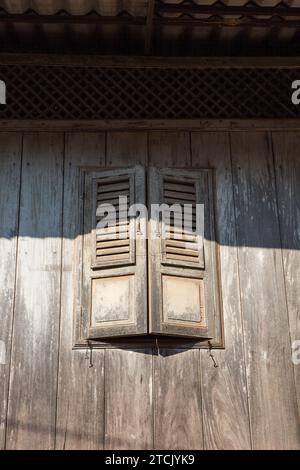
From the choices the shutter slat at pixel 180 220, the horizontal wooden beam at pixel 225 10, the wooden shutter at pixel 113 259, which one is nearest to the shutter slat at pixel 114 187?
→ the wooden shutter at pixel 113 259

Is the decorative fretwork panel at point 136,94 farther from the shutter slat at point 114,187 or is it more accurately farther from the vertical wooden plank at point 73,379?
the vertical wooden plank at point 73,379

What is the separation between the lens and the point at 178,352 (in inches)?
186

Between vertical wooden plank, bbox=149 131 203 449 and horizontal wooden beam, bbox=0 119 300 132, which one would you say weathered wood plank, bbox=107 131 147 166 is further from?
vertical wooden plank, bbox=149 131 203 449

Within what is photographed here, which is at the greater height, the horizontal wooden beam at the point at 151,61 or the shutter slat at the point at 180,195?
the horizontal wooden beam at the point at 151,61

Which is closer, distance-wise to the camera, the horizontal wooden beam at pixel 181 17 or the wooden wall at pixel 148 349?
the wooden wall at pixel 148 349

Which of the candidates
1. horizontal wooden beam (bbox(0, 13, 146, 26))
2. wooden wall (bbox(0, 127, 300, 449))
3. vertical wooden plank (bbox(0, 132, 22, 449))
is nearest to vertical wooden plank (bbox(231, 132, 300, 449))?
wooden wall (bbox(0, 127, 300, 449))

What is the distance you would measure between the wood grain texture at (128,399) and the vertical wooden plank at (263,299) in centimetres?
71

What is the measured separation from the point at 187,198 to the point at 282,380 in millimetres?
1488

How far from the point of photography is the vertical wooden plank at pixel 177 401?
454 centimetres

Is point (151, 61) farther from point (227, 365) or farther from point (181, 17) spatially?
point (227, 365)

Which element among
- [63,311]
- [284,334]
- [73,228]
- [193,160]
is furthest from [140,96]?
[284,334]

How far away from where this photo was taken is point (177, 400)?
4625mm

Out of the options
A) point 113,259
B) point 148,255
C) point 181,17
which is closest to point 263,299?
point 148,255

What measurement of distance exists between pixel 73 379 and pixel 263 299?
147 centimetres
